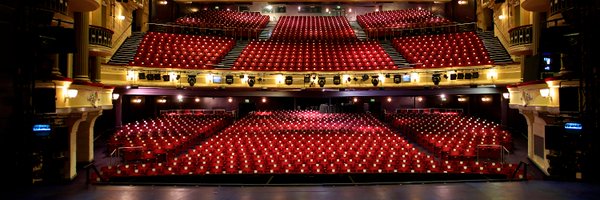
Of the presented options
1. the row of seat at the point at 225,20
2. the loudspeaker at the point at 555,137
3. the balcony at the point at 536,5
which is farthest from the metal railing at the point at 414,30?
the loudspeaker at the point at 555,137

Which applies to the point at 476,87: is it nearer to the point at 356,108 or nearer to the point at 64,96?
the point at 356,108

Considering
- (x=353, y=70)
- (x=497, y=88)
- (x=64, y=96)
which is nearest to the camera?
(x=64, y=96)

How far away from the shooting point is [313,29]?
30172 millimetres

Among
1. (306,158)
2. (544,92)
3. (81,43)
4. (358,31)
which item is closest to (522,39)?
(544,92)

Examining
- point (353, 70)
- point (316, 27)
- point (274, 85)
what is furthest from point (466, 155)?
point (316, 27)

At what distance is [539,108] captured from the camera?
10328mm

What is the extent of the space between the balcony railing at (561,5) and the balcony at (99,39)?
14.8 metres

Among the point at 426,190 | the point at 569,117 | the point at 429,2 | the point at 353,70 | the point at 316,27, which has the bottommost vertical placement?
the point at 426,190

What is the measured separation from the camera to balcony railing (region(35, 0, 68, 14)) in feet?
31.6

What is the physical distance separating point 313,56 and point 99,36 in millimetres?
11727

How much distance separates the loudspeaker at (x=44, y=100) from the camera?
29.8 ft

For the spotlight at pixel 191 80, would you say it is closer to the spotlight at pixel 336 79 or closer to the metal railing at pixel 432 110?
the spotlight at pixel 336 79

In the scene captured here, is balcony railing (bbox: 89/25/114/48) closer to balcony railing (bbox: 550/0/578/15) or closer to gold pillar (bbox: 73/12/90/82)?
gold pillar (bbox: 73/12/90/82)

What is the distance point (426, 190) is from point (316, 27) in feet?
76.5
